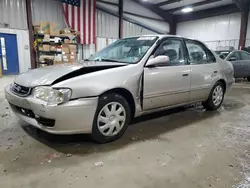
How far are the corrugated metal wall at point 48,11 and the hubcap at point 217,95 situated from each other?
8.36m

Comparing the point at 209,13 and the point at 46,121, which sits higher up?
the point at 209,13

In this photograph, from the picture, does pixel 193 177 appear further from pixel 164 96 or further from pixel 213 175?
pixel 164 96

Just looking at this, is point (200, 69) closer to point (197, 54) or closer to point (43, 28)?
point (197, 54)

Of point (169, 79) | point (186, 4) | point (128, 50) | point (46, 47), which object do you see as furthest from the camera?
point (186, 4)

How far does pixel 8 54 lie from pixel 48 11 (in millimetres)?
2667

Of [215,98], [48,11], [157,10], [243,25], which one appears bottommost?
[215,98]

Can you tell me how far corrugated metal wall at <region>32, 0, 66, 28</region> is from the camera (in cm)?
885

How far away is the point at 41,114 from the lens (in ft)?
5.88

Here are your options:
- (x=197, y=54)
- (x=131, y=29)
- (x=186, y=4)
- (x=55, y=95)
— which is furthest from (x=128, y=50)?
(x=186, y=4)

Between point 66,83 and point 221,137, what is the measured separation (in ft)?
6.25

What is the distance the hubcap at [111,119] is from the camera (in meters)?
2.06

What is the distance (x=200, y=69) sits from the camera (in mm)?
2984

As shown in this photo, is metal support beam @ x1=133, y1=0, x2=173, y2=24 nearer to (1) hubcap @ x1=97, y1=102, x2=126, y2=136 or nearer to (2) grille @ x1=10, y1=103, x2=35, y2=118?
(1) hubcap @ x1=97, y1=102, x2=126, y2=136

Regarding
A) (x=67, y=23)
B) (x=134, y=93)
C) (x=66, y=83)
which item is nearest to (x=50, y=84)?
(x=66, y=83)
